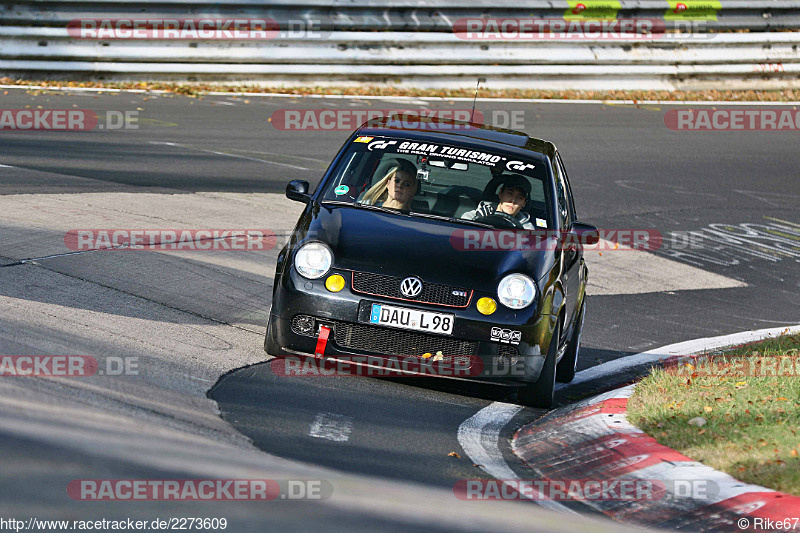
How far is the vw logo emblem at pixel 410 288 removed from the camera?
263 inches

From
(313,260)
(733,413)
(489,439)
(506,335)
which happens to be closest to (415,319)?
(506,335)

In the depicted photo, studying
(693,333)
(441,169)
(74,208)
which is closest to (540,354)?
(441,169)

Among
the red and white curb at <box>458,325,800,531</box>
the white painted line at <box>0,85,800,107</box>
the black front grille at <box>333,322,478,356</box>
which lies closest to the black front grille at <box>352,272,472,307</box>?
the black front grille at <box>333,322,478,356</box>

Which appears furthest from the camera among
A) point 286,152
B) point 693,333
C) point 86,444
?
point 286,152

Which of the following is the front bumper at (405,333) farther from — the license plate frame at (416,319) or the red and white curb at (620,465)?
the red and white curb at (620,465)

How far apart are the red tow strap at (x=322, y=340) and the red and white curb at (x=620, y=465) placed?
3.12ft

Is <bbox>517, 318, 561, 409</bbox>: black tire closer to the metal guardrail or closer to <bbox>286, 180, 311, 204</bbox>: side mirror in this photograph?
<bbox>286, 180, 311, 204</bbox>: side mirror

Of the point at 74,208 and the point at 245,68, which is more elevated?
the point at 245,68

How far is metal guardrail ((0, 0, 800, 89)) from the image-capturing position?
1916 cm

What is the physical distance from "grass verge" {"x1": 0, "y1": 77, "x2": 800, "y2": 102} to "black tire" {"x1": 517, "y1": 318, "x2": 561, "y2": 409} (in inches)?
544

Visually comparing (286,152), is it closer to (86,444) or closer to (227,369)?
(227,369)

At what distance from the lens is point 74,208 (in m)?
11.1

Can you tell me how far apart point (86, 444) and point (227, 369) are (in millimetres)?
1970

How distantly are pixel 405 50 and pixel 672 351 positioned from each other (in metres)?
12.8
